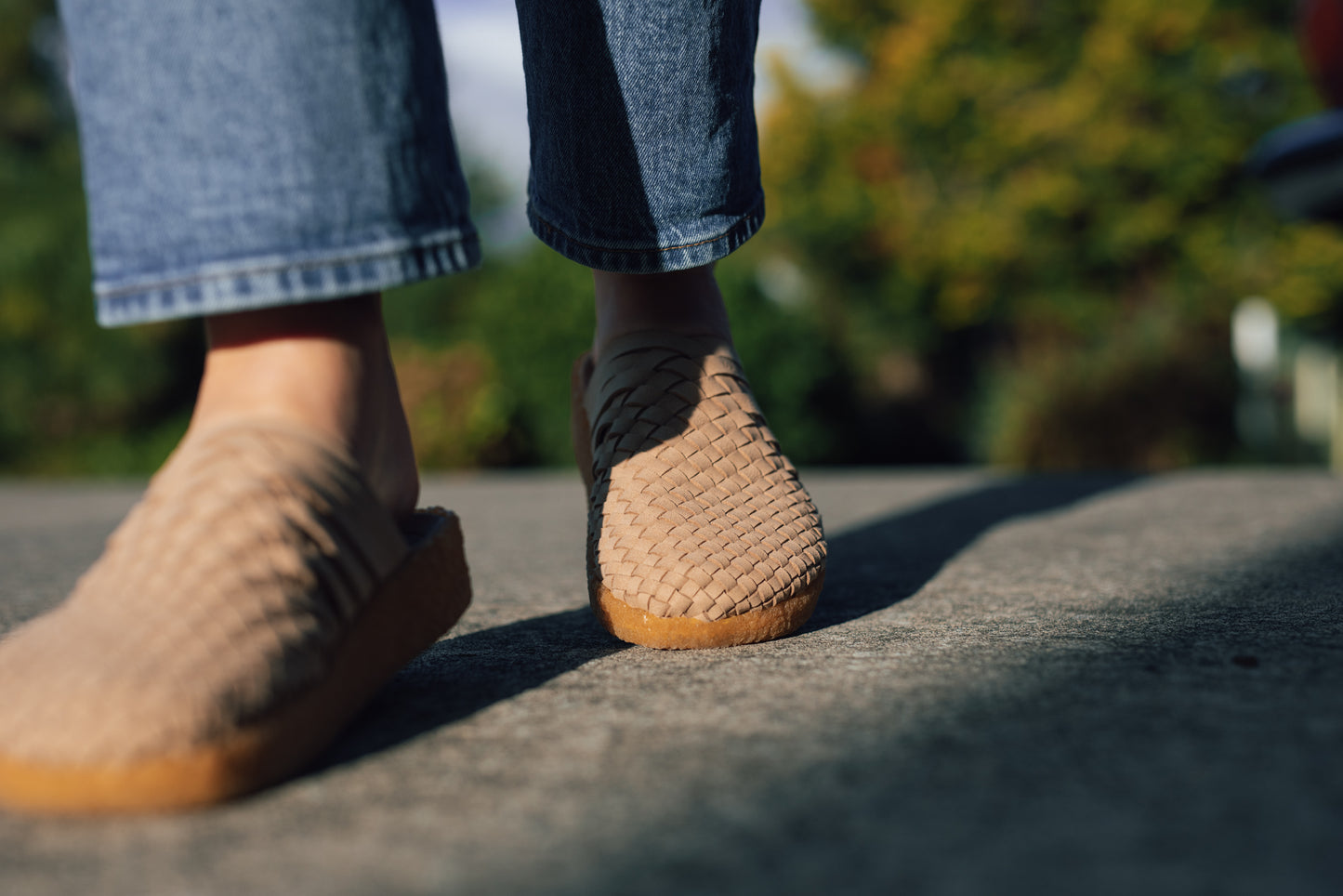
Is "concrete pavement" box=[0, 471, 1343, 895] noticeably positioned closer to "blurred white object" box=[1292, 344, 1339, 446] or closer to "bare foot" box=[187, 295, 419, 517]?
"bare foot" box=[187, 295, 419, 517]

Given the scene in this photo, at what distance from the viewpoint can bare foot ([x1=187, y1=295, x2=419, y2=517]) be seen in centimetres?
76

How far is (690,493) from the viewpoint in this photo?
1.04 metres

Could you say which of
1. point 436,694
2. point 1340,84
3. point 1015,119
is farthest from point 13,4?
point 436,694

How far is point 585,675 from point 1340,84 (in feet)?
13.8

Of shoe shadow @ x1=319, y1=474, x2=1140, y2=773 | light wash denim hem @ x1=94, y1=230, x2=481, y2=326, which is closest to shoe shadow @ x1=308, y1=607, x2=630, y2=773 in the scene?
shoe shadow @ x1=319, y1=474, x2=1140, y2=773

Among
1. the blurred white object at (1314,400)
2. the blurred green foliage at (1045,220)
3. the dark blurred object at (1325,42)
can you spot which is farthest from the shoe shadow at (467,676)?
the blurred white object at (1314,400)

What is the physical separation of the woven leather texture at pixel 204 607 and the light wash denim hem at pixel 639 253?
381mm

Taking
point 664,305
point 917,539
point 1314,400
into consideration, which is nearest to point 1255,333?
point 1314,400

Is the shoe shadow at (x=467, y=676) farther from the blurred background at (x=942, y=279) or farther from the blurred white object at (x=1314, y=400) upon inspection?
the blurred white object at (x=1314, y=400)

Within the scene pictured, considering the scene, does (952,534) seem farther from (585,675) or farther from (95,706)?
(95,706)

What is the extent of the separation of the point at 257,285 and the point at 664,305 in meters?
0.54

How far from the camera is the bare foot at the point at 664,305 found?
3.80 feet

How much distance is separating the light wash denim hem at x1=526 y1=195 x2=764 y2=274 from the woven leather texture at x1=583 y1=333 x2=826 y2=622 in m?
0.11

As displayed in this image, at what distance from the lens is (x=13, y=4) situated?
11008 millimetres
